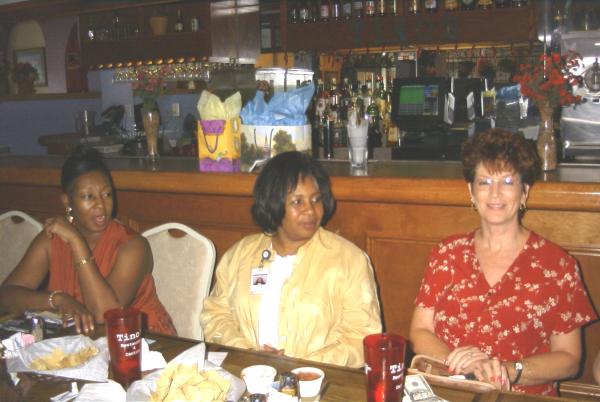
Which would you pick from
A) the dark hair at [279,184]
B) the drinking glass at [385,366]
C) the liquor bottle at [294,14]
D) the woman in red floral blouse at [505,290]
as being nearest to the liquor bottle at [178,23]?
the liquor bottle at [294,14]

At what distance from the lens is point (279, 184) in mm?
2176

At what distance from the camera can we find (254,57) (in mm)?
6906

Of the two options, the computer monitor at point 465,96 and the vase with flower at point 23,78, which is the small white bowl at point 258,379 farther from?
the vase with flower at point 23,78

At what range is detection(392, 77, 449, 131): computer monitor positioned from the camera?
489 centimetres

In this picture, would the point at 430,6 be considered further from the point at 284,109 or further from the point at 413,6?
the point at 284,109

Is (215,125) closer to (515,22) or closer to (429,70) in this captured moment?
(515,22)

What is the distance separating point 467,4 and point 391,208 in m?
3.15

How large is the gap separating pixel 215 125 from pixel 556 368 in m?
1.72


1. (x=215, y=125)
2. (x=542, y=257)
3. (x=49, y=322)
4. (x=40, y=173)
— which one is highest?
(x=215, y=125)

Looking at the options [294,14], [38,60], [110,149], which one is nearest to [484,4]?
[294,14]

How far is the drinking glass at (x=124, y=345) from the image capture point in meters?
1.53

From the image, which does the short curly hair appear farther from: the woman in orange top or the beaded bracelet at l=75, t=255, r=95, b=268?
the beaded bracelet at l=75, t=255, r=95, b=268

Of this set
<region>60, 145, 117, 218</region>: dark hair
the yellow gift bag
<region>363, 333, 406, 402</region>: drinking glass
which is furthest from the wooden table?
the yellow gift bag

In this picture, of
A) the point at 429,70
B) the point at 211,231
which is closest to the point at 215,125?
the point at 211,231
